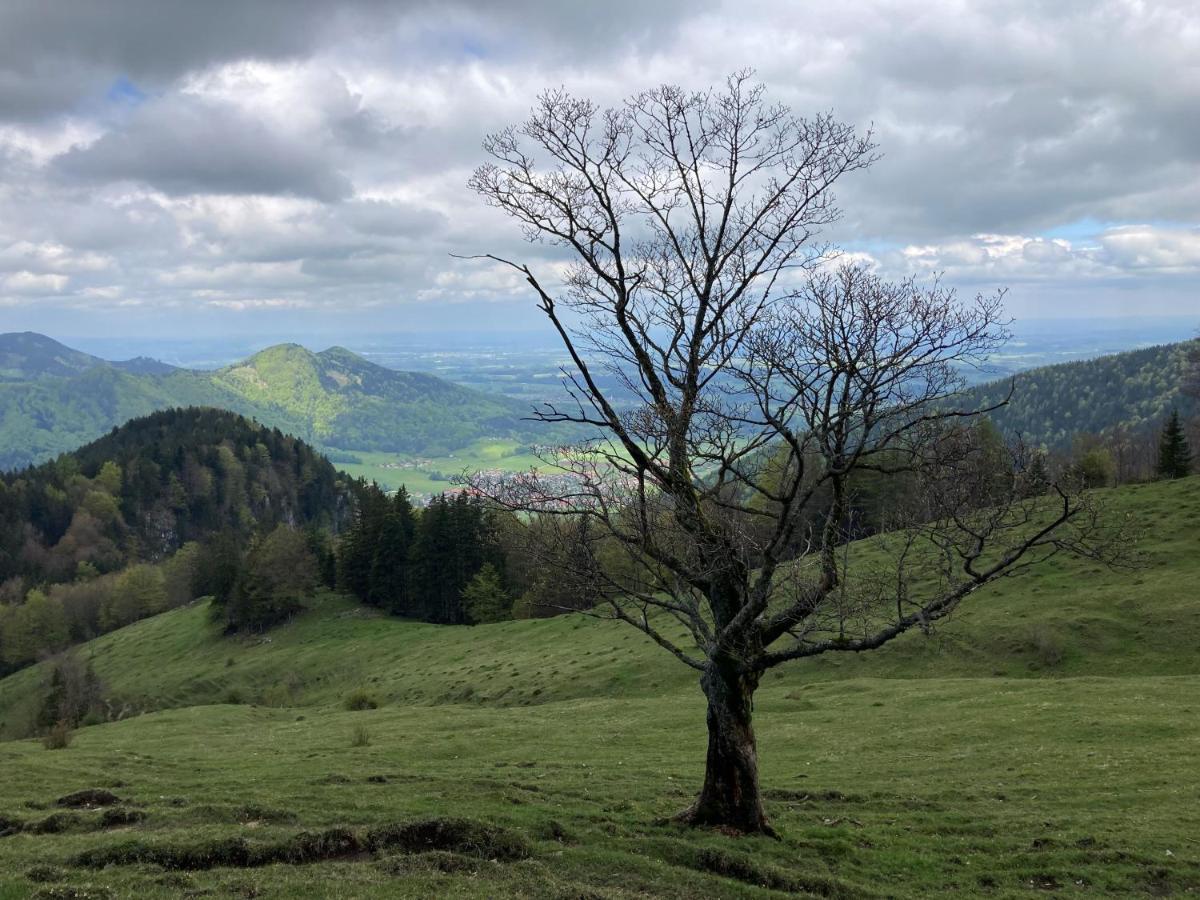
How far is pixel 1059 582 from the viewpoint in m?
46.9

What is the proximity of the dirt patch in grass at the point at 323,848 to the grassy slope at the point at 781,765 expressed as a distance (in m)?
0.57

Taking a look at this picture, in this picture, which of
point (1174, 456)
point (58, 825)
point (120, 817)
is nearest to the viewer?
point (58, 825)

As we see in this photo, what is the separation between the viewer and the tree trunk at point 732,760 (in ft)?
50.1

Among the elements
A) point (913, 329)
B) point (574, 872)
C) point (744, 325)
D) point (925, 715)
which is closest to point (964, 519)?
point (913, 329)

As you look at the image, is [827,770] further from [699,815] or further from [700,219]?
[700,219]

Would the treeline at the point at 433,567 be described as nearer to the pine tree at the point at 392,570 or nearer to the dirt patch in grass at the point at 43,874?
the pine tree at the point at 392,570

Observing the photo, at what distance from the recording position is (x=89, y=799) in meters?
19.9

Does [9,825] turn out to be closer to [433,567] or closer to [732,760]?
[732,760]

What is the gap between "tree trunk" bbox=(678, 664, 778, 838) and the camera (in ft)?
50.1

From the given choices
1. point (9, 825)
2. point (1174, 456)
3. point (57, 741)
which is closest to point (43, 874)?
point (9, 825)

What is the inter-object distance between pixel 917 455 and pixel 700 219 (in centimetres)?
654

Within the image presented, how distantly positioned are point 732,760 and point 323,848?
8.12 meters

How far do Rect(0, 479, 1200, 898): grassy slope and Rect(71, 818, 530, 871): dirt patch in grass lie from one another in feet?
1.88

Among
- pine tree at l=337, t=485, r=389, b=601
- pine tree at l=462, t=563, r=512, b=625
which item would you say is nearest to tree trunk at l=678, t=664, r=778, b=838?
pine tree at l=462, t=563, r=512, b=625
